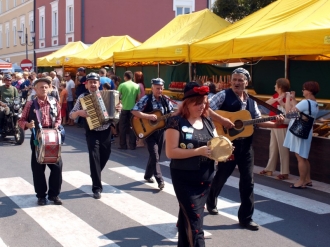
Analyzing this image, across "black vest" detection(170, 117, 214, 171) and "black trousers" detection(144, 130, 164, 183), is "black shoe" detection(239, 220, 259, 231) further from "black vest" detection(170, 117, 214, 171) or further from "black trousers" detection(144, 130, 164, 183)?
"black trousers" detection(144, 130, 164, 183)

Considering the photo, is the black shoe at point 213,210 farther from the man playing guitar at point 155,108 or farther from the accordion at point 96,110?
the accordion at point 96,110

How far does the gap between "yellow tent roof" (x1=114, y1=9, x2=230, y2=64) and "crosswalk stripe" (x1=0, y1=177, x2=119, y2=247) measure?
6.47 m

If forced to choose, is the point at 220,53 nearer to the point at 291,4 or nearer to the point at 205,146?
the point at 291,4

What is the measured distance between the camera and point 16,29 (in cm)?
4903

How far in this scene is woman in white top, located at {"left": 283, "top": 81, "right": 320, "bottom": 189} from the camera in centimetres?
812

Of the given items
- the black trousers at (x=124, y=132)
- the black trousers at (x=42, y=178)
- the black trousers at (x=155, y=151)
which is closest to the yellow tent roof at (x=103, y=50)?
the black trousers at (x=124, y=132)

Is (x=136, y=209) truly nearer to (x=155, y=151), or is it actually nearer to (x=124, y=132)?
(x=155, y=151)

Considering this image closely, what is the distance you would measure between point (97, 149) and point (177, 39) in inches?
294

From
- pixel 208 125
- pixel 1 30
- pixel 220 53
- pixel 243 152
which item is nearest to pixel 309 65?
pixel 220 53

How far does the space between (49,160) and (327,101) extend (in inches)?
273

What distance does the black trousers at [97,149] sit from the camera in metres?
7.75

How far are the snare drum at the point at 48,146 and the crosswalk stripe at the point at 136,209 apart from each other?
1091 millimetres

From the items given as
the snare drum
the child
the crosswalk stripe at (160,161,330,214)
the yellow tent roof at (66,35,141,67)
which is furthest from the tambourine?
the child

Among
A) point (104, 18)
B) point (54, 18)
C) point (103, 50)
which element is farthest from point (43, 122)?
point (54, 18)
